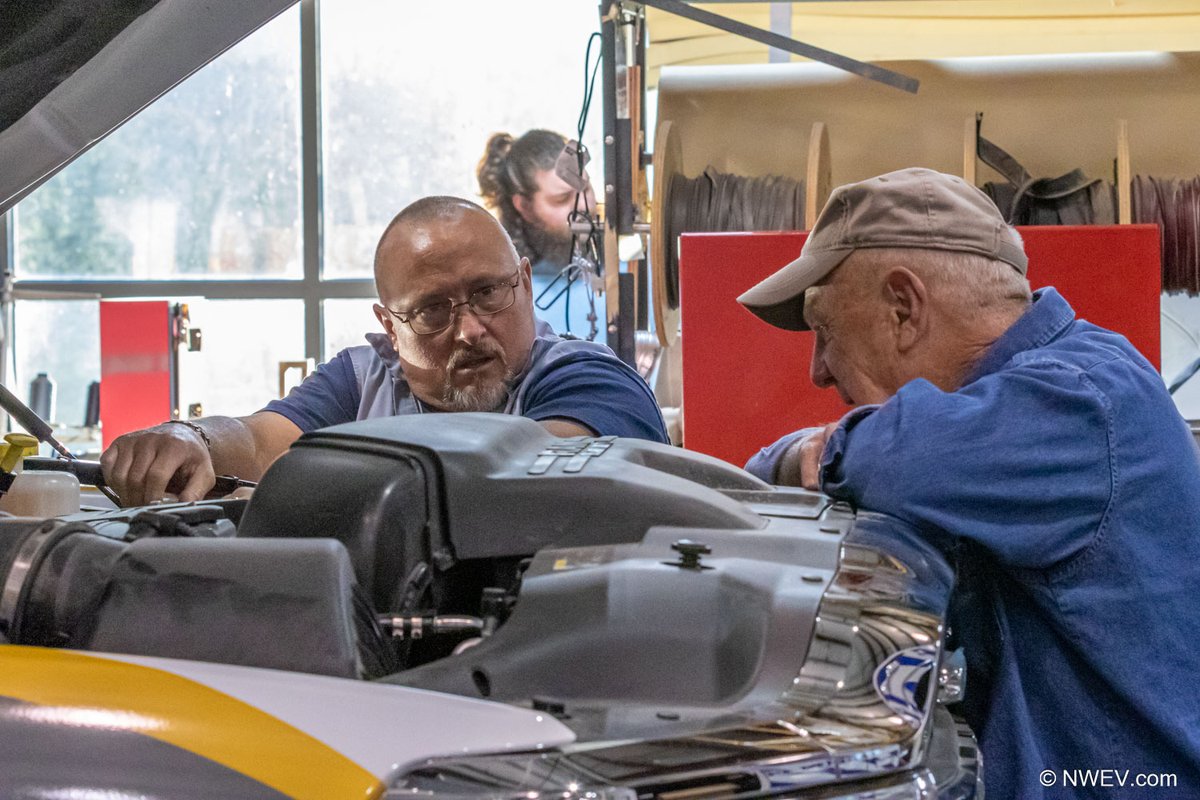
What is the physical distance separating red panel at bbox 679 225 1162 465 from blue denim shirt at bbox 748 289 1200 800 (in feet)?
5.02

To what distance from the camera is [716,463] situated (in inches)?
46.2

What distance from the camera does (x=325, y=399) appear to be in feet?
7.77

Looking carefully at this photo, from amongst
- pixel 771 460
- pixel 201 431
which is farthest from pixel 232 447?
pixel 771 460

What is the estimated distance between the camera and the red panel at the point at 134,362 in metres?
5.19

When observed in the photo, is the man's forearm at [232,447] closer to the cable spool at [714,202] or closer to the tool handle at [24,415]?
the tool handle at [24,415]

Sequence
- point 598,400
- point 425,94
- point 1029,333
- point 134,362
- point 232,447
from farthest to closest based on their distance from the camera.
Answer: point 425,94
point 134,362
point 232,447
point 598,400
point 1029,333

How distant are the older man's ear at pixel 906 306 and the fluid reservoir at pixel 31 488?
3.77ft

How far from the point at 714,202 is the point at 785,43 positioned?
0.45 metres

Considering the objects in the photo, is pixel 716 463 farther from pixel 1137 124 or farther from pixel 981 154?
pixel 1137 124

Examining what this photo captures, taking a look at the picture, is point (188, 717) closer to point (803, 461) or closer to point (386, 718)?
point (386, 718)

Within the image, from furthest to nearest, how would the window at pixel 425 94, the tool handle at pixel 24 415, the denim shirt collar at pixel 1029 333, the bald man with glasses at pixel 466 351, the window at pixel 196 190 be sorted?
the window at pixel 196 190
the window at pixel 425 94
the bald man with glasses at pixel 466 351
the tool handle at pixel 24 415
the denim shirt collar at pixel 1029 333

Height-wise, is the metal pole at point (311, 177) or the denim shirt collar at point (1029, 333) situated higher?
the metal pole at point (311, 177)

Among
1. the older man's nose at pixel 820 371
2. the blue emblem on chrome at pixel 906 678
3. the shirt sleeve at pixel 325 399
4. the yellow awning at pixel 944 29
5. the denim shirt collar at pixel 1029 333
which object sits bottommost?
the blue emblem on chrome at pixel 906 678

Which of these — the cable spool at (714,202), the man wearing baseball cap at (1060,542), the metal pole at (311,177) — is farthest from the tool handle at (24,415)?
the metal pole at (311,177)
